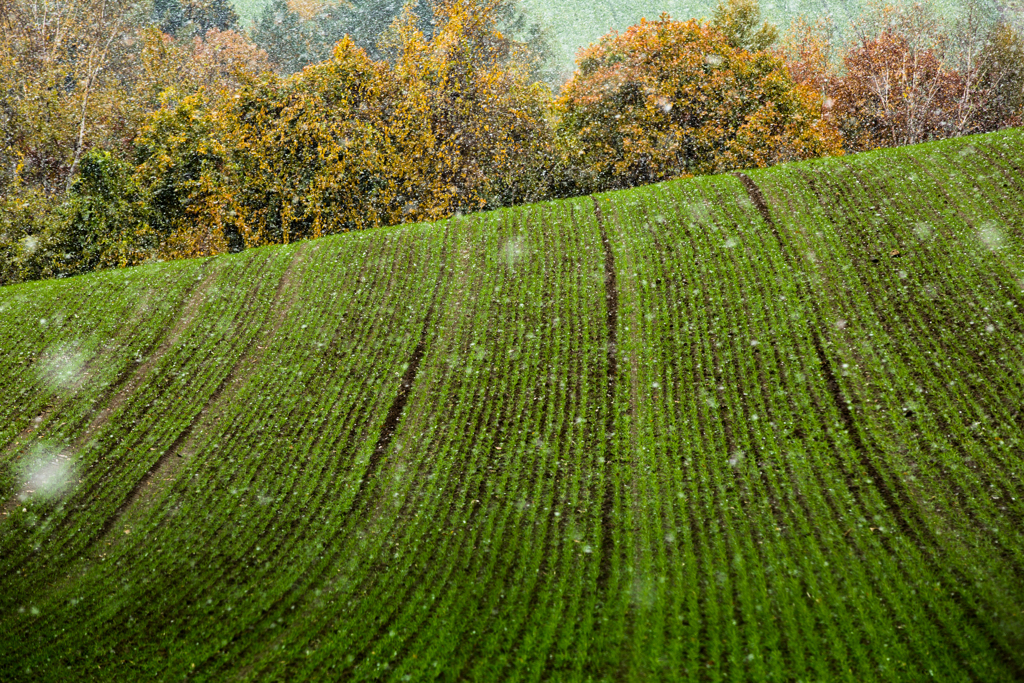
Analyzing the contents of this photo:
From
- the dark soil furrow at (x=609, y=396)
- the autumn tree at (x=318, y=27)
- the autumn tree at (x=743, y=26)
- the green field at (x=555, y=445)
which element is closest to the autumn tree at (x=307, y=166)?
the green field at (x=555, y=445)

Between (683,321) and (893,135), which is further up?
(683,321)

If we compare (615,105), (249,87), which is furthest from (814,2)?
(249,87)

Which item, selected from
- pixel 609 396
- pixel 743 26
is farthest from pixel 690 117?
pixel 609 396

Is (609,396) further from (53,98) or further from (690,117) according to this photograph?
(53,98)

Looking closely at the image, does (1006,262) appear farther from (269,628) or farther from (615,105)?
(615,105)

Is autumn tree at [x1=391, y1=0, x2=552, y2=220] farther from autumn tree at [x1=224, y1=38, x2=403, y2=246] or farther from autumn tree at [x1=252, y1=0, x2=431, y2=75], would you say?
autumn tree at [x1=252, y1=0, x2=431, y2=75]

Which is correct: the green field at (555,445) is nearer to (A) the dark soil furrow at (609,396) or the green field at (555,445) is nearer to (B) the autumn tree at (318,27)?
(A) the dark soil furrow at (609,396)

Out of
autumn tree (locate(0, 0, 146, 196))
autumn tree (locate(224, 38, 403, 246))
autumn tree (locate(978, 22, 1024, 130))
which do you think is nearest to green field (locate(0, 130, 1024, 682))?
autumn tree (locate(224, 38, 403, 246))
